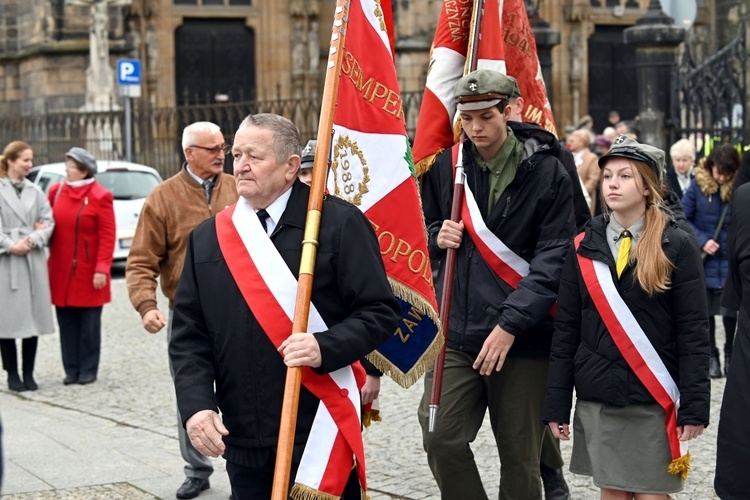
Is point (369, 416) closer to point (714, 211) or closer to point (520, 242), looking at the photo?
point (520, 242)

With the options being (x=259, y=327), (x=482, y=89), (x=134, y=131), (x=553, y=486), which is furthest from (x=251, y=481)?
(x=134, y=131)

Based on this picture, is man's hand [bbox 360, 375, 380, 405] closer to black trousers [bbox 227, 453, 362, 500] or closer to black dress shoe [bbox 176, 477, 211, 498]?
black trousers [bbox 227, 453, 362, 500]

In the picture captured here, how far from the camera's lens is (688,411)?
187 inches

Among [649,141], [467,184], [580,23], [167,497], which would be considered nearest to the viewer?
[467,184]

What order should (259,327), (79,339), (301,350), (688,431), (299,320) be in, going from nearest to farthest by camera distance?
1. (301,350)
2. (299,320)
3. (259,327)
4. (688,431)
5. (79,339)

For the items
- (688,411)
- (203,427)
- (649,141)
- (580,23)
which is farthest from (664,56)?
(580,23)

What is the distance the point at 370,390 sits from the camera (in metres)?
5.43

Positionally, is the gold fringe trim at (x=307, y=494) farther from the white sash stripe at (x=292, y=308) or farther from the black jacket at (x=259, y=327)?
the black jacket at (x=259, y=327)

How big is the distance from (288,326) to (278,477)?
47 centimetres

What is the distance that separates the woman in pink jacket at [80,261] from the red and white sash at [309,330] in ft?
23.1

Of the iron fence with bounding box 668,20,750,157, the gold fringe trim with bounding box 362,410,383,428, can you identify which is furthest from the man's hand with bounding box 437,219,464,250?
the iron fence with bounding box 668,20,750,157

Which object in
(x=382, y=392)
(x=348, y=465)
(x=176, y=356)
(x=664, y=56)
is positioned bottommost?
(x=382, y=392)

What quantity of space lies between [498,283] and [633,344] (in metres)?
0.88

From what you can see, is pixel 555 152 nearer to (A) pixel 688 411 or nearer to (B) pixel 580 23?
(A) pixel 688 411
